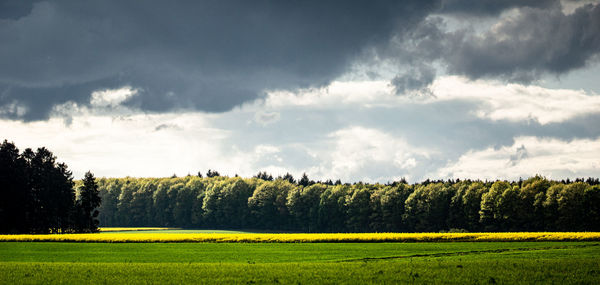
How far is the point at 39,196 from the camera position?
12138cm

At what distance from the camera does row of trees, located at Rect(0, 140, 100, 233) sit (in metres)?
113

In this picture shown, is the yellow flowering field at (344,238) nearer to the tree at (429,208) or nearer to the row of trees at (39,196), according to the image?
the row of trees at (39,196)

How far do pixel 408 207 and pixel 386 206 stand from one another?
30.3 feet

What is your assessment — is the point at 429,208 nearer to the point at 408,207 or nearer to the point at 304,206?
the point at 408,207

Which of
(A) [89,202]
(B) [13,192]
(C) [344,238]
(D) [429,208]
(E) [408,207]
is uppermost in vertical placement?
(B) [13,192]

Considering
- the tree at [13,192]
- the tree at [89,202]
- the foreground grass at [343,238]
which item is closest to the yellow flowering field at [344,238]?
the foreground grass at [343,238]

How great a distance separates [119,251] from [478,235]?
52.0 m

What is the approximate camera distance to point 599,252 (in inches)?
2116

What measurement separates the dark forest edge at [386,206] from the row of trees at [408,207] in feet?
0.62

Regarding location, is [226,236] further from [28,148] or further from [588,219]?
[588,219]

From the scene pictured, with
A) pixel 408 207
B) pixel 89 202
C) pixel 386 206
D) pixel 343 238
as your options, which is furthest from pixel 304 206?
pixel 343 238

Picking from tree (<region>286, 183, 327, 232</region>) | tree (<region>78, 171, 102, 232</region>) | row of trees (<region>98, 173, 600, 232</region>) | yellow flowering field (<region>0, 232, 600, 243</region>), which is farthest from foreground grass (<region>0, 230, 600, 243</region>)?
tree (<region>286, 183, 327, 232</region>)

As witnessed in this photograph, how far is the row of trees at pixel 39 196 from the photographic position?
113188 mm

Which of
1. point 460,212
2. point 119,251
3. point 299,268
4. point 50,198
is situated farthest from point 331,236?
point 50,198
